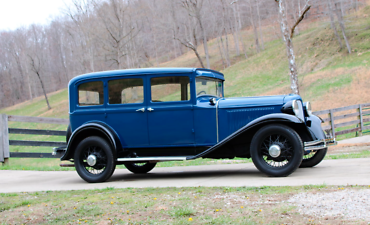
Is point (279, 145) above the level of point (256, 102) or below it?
below

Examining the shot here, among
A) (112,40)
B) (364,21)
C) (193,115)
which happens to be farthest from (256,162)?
(364,21)

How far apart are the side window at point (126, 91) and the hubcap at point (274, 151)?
8.82ft

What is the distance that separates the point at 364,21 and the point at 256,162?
33528mm

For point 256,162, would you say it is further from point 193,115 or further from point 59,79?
point 59,79

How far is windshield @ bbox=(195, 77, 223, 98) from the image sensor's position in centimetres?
677

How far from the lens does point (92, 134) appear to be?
705 centimetres

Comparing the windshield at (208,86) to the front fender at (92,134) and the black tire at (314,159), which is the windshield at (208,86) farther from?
the black tire at (314,159)

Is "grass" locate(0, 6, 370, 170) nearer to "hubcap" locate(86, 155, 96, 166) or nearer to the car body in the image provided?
the car body

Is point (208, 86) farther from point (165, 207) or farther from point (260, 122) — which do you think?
point (165, 207)

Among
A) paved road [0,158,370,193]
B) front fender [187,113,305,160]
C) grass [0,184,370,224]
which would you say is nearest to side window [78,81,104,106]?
paved road [0,158,370,193]

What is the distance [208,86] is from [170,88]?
0.81m

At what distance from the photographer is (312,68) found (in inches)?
1175

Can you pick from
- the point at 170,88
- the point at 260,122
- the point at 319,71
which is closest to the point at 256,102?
the point at 260,122

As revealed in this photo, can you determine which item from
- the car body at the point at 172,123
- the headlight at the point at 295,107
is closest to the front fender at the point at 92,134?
the car body at the point at 172,123
